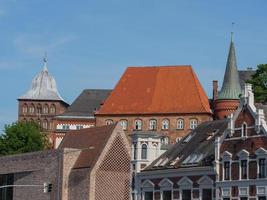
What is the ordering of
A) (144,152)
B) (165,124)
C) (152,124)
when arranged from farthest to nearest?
(152,124) → (165,124) → (144,152)

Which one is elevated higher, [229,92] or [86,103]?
[86,103]

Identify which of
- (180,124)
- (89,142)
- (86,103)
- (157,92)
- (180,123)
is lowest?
(89,142)

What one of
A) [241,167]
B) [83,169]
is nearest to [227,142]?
[241,167]

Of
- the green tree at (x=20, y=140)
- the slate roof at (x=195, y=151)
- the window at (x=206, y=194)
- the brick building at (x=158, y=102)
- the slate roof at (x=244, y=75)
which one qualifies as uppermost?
the slate roof at (x=244, y=75)

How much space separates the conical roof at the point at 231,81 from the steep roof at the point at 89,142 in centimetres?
4852

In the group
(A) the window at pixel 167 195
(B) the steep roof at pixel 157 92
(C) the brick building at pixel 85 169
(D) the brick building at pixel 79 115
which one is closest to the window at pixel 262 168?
(A) the window at pixel 167 195

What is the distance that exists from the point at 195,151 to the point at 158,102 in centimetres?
7071

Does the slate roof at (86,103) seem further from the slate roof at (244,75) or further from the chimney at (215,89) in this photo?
the slate roof at (244,75)

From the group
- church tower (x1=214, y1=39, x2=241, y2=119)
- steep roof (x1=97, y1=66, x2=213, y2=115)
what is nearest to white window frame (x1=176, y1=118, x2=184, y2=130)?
steep roof (x1=97, y1=66, x2=213, y2=115)

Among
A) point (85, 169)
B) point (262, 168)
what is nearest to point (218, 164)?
point (262, 168)

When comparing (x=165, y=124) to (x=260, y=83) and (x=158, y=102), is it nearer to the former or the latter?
(x=158, y=102)

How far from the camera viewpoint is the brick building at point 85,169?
296ft

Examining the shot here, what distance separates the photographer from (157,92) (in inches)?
5960

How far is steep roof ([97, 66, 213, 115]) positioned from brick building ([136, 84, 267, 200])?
63911mm
